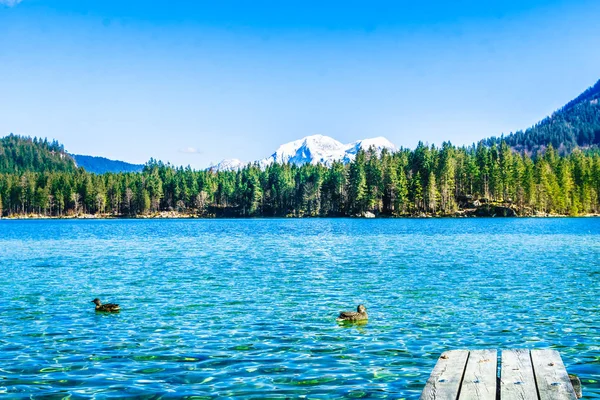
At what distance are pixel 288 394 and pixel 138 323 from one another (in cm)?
1057

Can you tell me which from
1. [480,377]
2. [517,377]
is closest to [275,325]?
[480,377]

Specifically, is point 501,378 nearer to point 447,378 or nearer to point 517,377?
point 517,377

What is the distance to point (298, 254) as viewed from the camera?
186 ft

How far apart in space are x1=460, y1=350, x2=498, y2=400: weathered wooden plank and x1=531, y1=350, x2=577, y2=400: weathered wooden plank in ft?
2.13

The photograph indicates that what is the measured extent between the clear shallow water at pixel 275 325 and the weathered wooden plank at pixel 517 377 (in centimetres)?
457

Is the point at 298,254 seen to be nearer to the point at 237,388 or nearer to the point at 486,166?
the point at 237,388

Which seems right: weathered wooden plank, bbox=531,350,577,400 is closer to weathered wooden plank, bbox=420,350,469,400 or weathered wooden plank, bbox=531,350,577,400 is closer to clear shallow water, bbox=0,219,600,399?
weathered wooden plank, bbox=420,350,469,400

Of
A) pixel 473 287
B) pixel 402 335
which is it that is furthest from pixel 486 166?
pixel 402 335

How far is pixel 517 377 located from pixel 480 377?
59 centimetres

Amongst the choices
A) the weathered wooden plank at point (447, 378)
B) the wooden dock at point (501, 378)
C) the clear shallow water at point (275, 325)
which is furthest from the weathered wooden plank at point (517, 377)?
the clear shallow water at point (275, 325)

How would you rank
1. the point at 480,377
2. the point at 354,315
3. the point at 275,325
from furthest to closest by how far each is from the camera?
the point at 354,315 < the point at 275,325 < the point at 480,377

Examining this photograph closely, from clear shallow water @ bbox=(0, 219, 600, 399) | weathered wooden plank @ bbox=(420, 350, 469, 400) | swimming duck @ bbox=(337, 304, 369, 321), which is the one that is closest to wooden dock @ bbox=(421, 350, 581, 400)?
weathered wooden plank @ bbox=(420, 350, 469, 400)

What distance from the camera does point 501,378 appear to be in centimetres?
913

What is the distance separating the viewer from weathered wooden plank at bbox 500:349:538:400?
333 inches
